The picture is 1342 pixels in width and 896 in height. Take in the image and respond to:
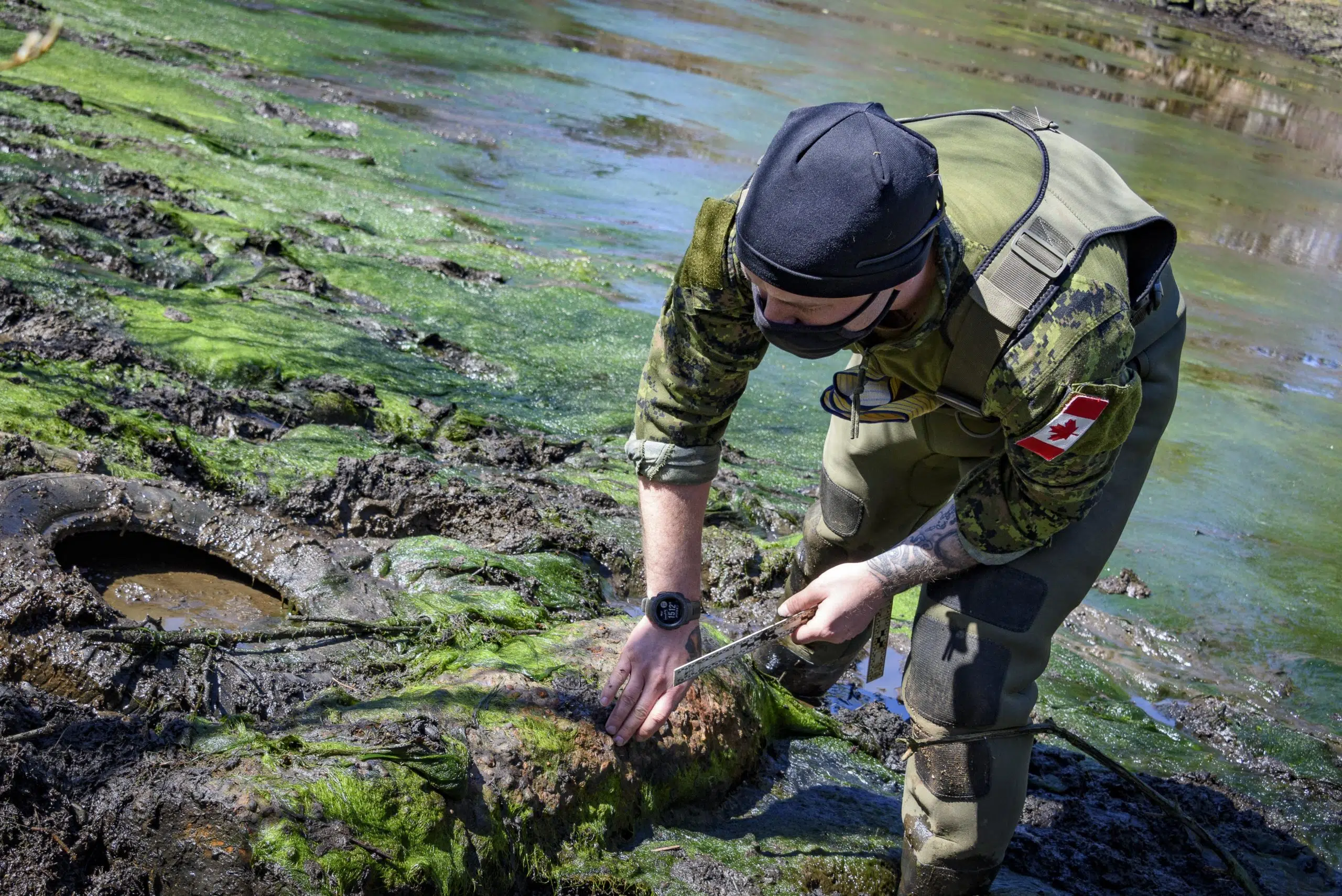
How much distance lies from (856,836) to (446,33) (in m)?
13.7

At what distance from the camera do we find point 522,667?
2.74 m

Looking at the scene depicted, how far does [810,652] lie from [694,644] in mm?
963

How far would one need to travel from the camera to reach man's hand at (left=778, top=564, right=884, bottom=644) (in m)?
2.56

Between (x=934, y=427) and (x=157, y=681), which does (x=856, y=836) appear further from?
(x=157, y=681)

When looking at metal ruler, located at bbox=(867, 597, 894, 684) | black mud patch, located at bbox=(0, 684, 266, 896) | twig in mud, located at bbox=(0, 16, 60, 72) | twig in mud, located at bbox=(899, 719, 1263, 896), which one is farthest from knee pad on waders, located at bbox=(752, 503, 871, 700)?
twig in mud, located at bbox=(0, 16, 60, 72)

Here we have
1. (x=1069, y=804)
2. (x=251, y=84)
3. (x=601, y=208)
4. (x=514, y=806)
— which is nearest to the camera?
(x=514, y=806)

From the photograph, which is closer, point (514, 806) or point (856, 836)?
point (514, 806)

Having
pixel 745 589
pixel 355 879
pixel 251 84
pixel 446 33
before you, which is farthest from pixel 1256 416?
pixel 446 33

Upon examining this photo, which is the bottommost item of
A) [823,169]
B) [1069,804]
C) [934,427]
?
[1069,804]

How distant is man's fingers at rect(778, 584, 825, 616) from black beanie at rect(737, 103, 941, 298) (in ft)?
2.72

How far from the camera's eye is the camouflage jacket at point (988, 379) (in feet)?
7.23

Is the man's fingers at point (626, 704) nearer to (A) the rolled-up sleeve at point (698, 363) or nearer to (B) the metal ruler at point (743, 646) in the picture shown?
(B) the metal ruler at point (743, 646)

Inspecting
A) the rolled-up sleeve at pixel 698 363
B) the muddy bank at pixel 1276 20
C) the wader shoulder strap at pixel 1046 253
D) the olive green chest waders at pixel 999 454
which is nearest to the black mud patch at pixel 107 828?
the rolled-up sleeve at pixel 698 363

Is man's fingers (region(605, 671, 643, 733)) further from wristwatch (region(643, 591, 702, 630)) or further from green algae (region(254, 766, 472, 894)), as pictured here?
green algae (region(254, 766, 472, 894))
